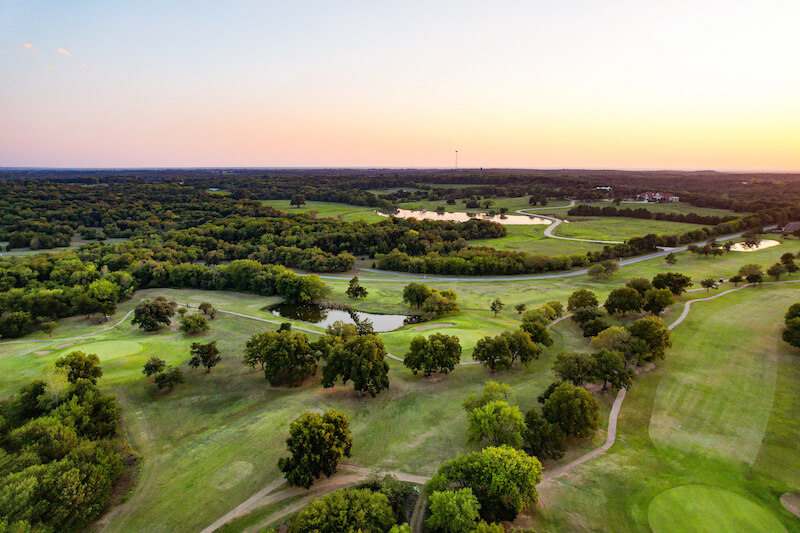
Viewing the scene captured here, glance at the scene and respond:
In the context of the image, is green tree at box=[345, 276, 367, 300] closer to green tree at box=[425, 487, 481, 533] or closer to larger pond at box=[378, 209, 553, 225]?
green tree at box=[425, 487, 481, 533]

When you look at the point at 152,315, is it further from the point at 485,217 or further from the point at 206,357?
the point at 485,217

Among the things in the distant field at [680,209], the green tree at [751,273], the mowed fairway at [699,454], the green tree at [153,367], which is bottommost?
the mowed fairway at [699,454]

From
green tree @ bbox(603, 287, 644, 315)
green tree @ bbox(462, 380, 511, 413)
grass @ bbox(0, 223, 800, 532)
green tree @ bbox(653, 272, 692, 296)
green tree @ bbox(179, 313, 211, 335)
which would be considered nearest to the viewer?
grass @ bbox(0, 223, 800, 532)

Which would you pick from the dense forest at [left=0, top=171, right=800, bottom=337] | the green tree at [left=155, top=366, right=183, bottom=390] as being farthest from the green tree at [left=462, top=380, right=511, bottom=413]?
the dense forest at [left=0, top=171, right=800, bottom=337]

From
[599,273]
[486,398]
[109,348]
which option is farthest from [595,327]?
[109,348]

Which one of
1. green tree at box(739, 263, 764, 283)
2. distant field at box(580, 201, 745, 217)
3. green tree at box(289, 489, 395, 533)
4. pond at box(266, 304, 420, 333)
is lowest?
pond at box(266, 304, 420, 333)

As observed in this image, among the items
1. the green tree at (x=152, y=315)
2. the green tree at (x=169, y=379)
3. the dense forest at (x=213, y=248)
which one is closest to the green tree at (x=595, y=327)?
the dense forest at (x=213, y=248)

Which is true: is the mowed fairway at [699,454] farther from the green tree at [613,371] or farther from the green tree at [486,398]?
the green tree at [486,398]
